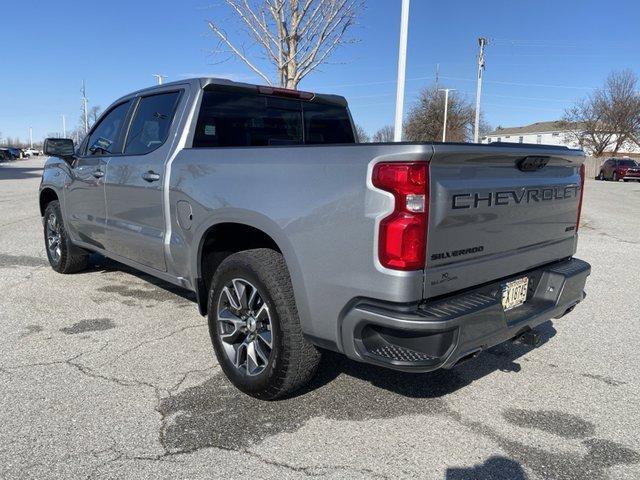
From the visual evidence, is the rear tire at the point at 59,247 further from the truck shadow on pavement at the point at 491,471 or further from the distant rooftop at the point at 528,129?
the distant rooftop at the point at 528,129

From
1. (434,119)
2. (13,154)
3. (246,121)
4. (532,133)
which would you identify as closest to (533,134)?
(532,133)

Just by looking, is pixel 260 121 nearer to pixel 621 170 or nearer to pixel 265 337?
pixel 265 337

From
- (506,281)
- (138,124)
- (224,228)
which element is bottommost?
(506,281)

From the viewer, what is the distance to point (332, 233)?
2.61 meters

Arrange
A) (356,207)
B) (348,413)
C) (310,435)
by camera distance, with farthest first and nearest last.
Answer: (348,413), (310,435), (356,207)

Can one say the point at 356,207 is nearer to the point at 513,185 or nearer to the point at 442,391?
the point at 513,185

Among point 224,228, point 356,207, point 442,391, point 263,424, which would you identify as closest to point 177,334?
point 224,228

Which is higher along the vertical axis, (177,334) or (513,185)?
(513,185)

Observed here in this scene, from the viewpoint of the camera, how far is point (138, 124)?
455cm

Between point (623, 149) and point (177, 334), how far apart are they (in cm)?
6516

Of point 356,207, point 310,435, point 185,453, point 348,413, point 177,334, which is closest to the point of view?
point 356,207

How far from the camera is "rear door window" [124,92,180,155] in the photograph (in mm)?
4117

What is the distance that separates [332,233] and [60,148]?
13.0 ft

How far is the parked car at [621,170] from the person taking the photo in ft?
113
